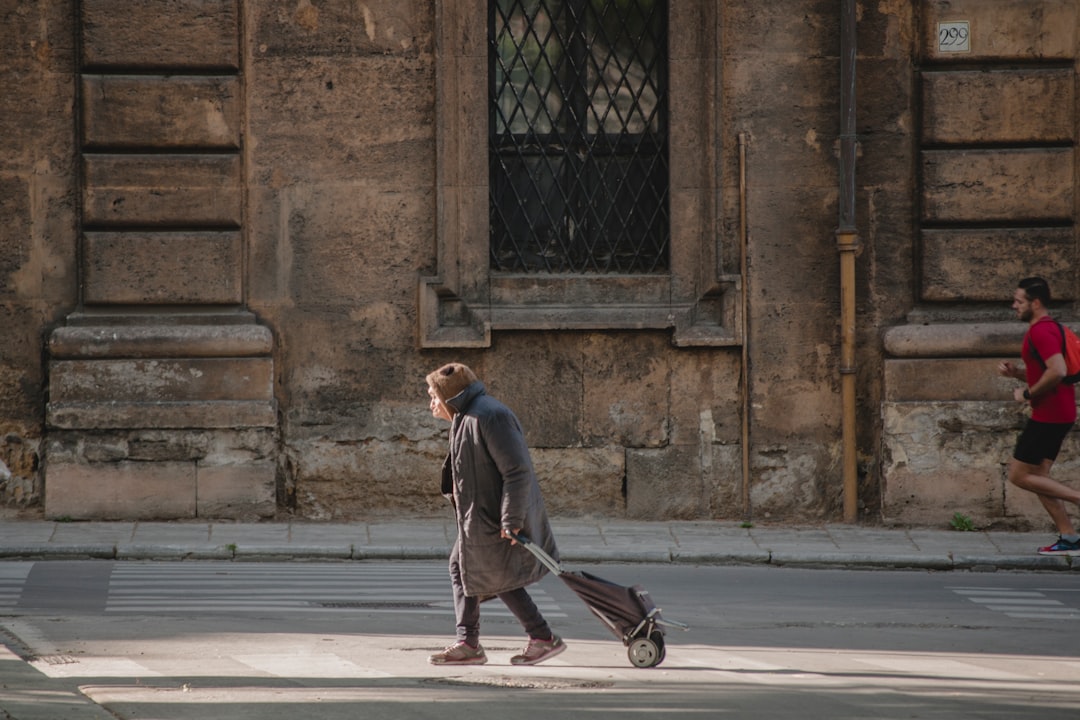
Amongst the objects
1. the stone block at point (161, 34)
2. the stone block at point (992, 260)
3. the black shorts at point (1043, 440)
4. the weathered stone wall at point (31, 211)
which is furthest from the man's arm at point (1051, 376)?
the weathered stone wall at point (31, 211)

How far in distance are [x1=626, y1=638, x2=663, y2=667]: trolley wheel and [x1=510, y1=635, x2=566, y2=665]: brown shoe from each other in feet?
1.14

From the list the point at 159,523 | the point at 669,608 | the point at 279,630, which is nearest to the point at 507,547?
the point at 279,630

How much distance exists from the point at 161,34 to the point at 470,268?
2954 mm

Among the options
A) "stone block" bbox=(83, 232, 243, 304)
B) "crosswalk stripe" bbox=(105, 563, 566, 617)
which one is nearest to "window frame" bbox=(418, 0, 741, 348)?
"stone block" bbox=(83, 232, 243, 304)

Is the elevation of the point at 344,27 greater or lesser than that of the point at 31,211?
greater

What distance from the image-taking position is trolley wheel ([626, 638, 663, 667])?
24.6 ft

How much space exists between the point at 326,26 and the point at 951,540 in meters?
6.15

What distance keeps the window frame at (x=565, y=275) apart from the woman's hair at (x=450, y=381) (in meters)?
5.19

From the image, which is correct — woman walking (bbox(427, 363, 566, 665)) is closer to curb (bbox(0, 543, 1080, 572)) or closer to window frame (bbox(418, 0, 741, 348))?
curb (bbox(0, 543, 1080, 572))

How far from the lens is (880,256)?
1311 cm

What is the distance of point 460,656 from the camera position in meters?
7.59

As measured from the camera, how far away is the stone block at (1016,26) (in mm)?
12852

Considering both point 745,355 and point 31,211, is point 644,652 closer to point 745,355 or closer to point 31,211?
point 745,355

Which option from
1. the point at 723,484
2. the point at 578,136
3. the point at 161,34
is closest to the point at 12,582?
the point at 161,34
